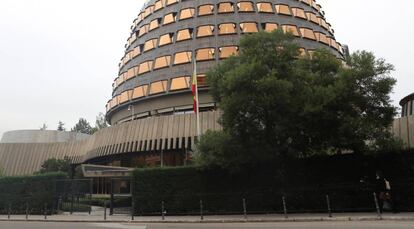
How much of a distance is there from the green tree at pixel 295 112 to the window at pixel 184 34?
31854 millimetres

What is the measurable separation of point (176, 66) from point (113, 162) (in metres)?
14.5

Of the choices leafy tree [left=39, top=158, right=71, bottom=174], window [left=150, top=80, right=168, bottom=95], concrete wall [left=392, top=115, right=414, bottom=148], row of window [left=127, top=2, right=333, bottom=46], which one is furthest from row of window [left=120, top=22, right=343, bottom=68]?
concrete wall [left=392, top=115, right=414, bottom=148]

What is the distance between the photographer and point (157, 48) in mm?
58375

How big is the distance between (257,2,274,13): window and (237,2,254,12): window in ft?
3.23

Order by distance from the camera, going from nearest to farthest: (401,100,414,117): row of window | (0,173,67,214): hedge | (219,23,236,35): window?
(0,173,67,214): hedge
(401,100,414,117): row of window
(219,23,236,35): window

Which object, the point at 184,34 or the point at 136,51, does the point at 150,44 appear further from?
the point at 184,34

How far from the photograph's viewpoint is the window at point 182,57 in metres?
54.1

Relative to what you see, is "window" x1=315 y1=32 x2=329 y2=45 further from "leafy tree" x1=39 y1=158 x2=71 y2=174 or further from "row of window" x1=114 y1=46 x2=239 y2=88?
"leafy tree" x1=39 y1=158 x2=71 y2=174

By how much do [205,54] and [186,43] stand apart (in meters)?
3.87

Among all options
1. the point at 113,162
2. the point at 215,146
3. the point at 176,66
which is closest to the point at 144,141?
the point at 113,162

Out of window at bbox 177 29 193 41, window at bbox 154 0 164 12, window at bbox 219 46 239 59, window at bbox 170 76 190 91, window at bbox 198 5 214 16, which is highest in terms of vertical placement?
window at bbox 154 0 164 12

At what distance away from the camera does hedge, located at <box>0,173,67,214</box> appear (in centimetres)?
3164

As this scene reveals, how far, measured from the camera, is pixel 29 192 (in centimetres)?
3262

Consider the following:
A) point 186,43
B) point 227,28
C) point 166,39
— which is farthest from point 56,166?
point 227,28
